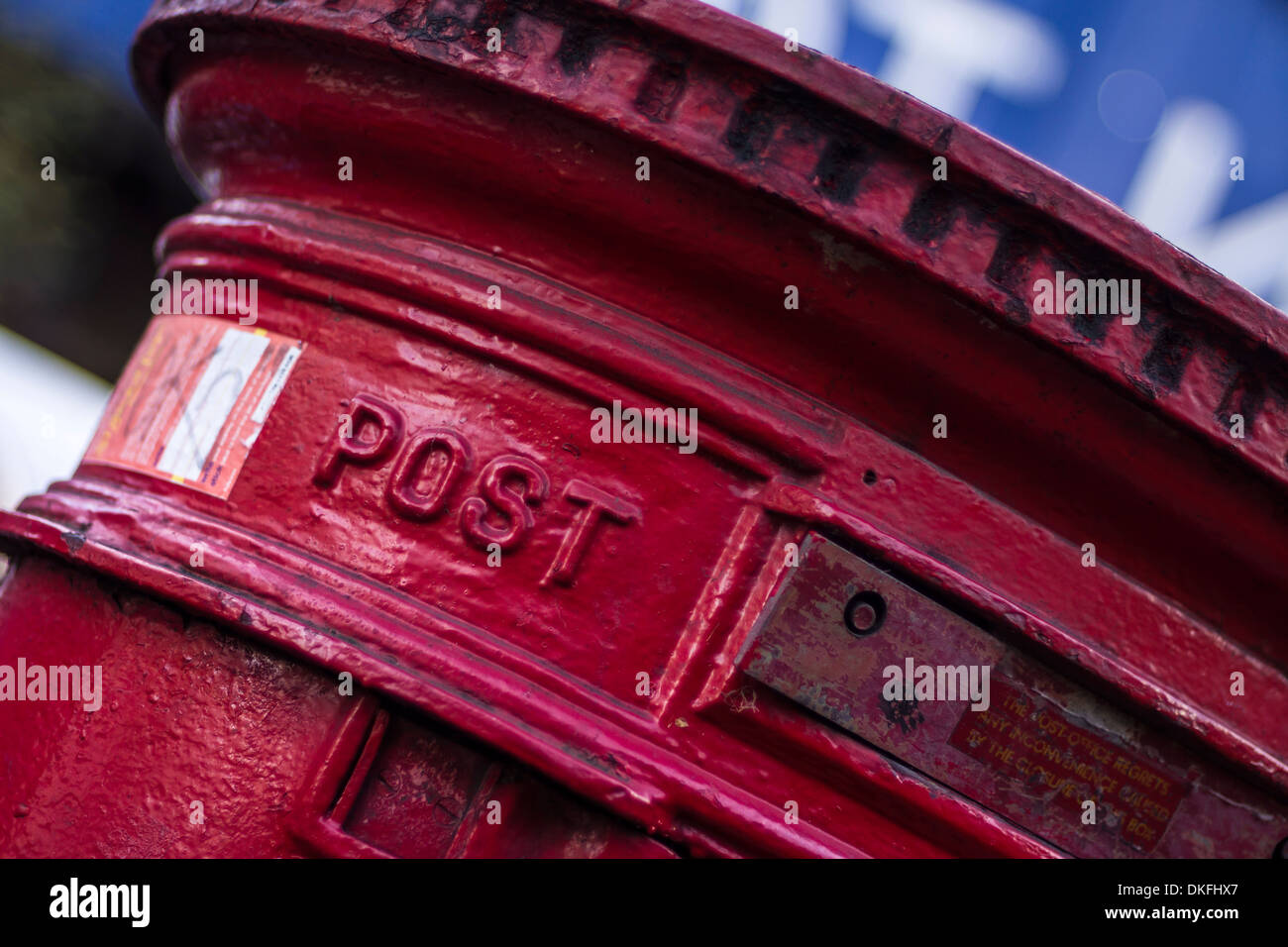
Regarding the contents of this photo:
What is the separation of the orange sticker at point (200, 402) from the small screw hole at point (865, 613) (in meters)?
0.67

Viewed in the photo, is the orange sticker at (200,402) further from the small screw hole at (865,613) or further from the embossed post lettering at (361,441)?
the small screw hole at (865,613)

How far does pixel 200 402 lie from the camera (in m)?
1.16

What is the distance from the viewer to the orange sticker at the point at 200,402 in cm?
112

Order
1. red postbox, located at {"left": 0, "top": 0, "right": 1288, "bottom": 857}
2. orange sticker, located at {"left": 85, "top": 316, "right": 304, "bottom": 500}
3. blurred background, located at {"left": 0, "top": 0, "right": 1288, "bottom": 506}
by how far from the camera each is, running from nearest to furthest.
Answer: red postbox, located at {"left": 0, "top": 0, "right": 1288, "bottom": 857} < orange sticker, located at {"left": 85, "top": 316, "right": 304, "bottom": 500} < blurred background, located at {"left": 0, "top": 0, "right": 1288, "bottom": 506}

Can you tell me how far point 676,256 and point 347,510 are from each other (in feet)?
1.46

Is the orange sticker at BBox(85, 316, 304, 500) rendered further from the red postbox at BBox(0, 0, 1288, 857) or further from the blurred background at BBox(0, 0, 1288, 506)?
the blurred background at BBox(0, 0, 1288, 506)

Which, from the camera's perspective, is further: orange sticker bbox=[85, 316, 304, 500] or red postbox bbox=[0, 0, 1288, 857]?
orange sticker bbox=[85, 316, 304, 500]

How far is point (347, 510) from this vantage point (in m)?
1.07

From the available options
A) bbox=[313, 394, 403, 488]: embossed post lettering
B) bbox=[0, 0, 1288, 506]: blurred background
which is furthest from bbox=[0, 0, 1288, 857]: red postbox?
bbox=[0, 0, 1288, 506]: blurred background

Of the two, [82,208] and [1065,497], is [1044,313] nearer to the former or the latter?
[1065,497]

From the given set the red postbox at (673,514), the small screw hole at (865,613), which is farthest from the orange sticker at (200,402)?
the small screw hole at (865,613)

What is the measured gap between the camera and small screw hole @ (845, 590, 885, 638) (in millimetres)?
1011

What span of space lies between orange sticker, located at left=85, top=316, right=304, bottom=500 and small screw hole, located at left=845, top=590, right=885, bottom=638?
67 cm
